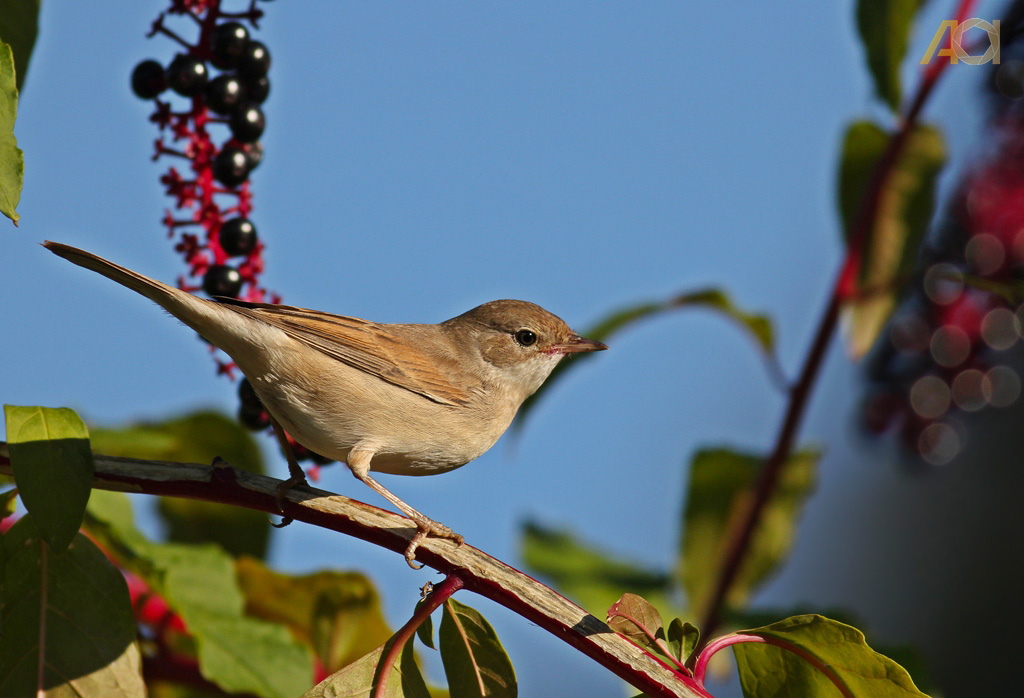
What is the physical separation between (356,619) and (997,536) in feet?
27.9

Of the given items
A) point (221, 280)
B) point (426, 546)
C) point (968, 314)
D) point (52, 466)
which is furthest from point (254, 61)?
point (968, 314)

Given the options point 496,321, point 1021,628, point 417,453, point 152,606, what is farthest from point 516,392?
point 1021,628

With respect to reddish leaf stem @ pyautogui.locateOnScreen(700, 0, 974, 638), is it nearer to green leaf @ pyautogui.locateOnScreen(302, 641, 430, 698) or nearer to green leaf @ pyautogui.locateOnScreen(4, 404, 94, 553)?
green leaf @ pyautogui.locateOnScreen(302, 641, 430, 698)

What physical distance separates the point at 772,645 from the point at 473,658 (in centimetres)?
73

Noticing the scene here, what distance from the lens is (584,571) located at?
13.3ft

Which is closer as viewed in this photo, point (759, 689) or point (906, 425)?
point (759, 689)

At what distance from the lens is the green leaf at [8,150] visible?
5.32 feet

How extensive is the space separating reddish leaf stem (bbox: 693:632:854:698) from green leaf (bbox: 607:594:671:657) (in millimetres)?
82

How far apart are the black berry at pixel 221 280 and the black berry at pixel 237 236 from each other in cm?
5

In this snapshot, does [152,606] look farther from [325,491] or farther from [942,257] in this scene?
[942,257]

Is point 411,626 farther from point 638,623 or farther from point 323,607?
point 323,607

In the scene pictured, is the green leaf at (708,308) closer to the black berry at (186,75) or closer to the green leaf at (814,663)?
the green leaf at (814,663)

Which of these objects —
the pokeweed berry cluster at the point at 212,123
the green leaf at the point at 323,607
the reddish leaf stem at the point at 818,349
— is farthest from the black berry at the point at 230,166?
the reddish leaf stem at the point at 818,349

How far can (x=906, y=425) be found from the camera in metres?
4.10
